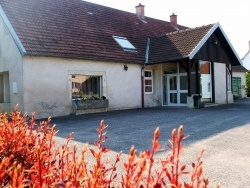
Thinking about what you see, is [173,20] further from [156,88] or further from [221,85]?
[156,88]

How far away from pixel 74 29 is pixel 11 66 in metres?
4.65

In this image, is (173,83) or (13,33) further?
(173,83)

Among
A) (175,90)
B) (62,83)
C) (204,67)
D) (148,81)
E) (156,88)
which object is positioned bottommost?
(175,90)

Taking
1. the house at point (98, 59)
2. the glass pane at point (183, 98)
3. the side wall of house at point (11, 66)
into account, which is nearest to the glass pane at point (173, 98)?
the house at point (98, 59)

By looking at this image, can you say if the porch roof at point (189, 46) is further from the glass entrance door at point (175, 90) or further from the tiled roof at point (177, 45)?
the glass entrance door at point (175, 90)

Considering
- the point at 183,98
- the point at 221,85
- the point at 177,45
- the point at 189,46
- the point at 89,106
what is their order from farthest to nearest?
the point at 221,85 → the point at 183,98 → the point at 177,45 → the point at 189,46 → the point at 89,106

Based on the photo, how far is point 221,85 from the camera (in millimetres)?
21734

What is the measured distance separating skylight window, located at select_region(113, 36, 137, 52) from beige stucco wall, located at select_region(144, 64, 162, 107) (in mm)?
1698

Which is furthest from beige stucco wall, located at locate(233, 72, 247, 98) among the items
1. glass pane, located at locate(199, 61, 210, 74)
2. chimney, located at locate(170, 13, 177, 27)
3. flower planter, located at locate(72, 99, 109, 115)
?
flower planter, located at locate(72, 99, 109, 115)

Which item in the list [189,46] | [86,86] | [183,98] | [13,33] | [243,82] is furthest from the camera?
[243,82]

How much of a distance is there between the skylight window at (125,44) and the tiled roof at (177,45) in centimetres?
140

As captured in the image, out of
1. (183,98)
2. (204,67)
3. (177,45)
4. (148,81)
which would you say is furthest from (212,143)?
(204,67)

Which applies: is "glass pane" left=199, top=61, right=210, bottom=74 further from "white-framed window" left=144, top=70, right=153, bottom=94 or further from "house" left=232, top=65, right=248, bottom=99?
"house" left=232, top=65, right=248, bottom=99

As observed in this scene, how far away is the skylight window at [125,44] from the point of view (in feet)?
63.0
